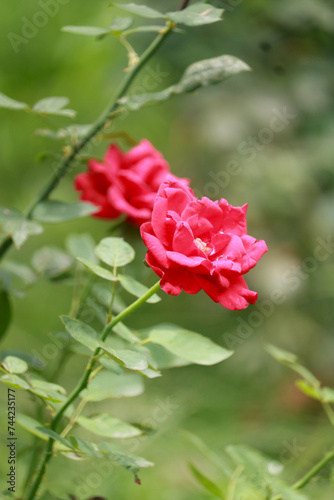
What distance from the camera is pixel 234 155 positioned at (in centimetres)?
139

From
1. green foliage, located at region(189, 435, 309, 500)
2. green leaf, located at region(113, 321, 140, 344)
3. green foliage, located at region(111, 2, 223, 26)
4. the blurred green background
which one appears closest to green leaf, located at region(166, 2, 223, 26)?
green foliage, located at region(111, 2, 223, 26)

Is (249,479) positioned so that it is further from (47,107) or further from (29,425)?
Result: (47,107)

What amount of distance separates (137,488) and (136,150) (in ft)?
2.08

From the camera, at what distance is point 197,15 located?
1.51 ft

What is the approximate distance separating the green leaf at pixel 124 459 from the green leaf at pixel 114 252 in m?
0.12

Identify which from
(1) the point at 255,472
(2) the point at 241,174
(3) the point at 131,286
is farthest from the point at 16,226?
(2) the point at 241,174

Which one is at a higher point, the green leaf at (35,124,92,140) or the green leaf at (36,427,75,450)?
the green leaf at (35,124,92,140)

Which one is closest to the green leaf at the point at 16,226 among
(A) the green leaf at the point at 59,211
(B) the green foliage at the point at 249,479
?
(A) the green leaf at the point at 59,211

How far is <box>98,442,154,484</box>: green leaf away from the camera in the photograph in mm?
386

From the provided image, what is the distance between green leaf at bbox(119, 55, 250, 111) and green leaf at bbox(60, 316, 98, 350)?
0.20 meters

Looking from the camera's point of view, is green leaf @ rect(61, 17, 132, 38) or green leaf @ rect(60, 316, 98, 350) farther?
green leaf @ rect(61, 17, 132, 38)

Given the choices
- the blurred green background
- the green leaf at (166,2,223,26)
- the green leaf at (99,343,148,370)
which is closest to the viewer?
the green leaf at (99,343,148,370)

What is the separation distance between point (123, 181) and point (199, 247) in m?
0.25

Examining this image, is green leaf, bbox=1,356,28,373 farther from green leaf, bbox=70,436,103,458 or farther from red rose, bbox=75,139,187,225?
red rose, bbox=75,139,187,225
